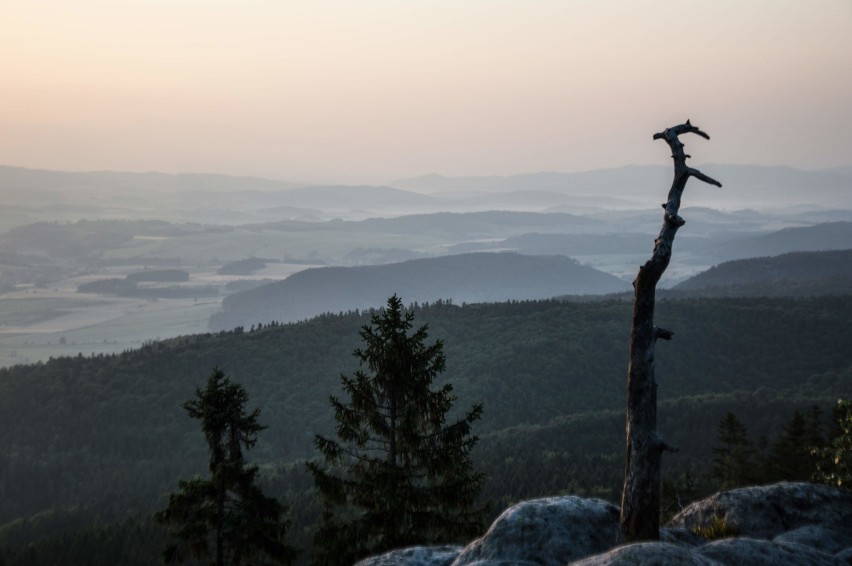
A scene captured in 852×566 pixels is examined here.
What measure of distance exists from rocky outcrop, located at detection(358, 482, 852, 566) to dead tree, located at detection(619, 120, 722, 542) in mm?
740

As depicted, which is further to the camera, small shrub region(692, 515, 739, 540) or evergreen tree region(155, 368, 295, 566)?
evergreen tree region(155, 368, 295, 566)

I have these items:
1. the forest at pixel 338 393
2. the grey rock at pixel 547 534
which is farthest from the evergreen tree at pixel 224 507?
the forest at pixel 338 393

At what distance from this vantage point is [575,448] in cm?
10938

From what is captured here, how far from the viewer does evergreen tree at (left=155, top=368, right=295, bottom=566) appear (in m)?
26.6

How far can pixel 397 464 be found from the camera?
26234mm

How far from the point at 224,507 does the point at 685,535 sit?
1735cm

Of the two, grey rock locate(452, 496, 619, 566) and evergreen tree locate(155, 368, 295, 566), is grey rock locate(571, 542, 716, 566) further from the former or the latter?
evergreen tree locate(155, 368, 295, 566)

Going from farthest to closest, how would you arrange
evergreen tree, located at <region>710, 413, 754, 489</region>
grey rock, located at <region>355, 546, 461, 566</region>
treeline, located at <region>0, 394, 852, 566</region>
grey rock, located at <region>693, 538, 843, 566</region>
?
treeline, located at <region>0, 394, 852, 566</region> < evergreen tree, located at <region>710, 413, 754, 489</region> < grey rock, located at <region>355, 546, 461, 566</region> < grey rock, located at <region>693, 538, 843, 566</region>

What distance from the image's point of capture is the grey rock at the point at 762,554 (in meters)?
12.5

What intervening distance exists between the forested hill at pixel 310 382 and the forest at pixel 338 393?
1.44 ft

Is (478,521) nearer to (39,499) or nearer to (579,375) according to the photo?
(39,499)

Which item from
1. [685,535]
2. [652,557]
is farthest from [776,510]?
[652,557]

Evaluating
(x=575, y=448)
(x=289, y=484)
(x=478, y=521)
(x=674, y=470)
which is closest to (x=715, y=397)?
(x=575, y=448)

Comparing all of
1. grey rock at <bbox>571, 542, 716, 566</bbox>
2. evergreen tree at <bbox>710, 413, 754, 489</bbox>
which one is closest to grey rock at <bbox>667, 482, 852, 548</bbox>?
grey rock at <bbox>571, 542, 716, 566</bbox>
